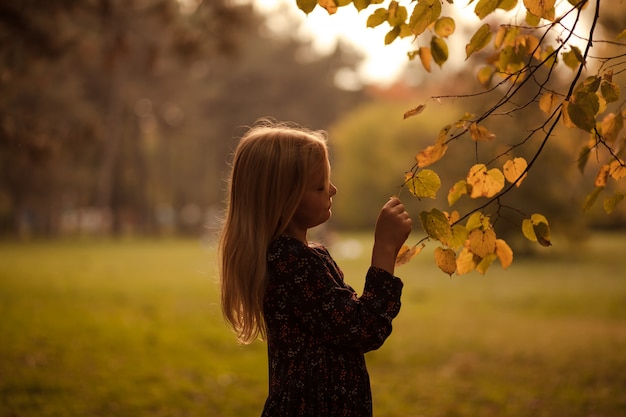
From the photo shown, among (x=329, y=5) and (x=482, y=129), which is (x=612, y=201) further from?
(x=329, y=5)

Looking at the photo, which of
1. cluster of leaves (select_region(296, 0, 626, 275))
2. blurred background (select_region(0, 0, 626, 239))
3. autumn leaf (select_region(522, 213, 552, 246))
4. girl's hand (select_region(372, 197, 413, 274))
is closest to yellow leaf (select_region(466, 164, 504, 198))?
cluster of leaves (select_region(296, 0, 626, 275))

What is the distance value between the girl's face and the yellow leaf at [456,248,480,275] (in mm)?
414

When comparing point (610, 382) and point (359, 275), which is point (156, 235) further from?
point (610, 382)

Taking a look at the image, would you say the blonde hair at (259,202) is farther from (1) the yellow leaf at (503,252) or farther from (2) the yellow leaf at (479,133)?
(1) the yellow leaf at (503,252)

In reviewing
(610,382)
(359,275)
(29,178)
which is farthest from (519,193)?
(29,178)

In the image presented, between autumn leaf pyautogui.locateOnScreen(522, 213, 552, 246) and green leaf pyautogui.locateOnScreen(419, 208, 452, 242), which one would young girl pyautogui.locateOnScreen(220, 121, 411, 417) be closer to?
green leaf pyautogui.locateOnScreen(419, 208, 452, 242)

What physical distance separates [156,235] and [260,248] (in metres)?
40.3

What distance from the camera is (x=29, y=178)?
112 ft

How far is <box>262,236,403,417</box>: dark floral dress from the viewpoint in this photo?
1889mm

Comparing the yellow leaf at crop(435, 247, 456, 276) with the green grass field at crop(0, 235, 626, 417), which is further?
the green grass field at crop(0, 235, 626, 417)

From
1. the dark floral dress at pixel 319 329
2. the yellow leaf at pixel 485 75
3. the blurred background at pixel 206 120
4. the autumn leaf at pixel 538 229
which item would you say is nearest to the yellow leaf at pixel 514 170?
the autumn leaf at pixel 538 229

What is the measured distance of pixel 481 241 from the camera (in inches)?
78.0

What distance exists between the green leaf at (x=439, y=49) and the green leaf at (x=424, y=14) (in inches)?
9.9

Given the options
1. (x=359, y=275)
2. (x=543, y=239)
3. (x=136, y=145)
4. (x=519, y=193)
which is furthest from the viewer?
(x=136, y=145)
